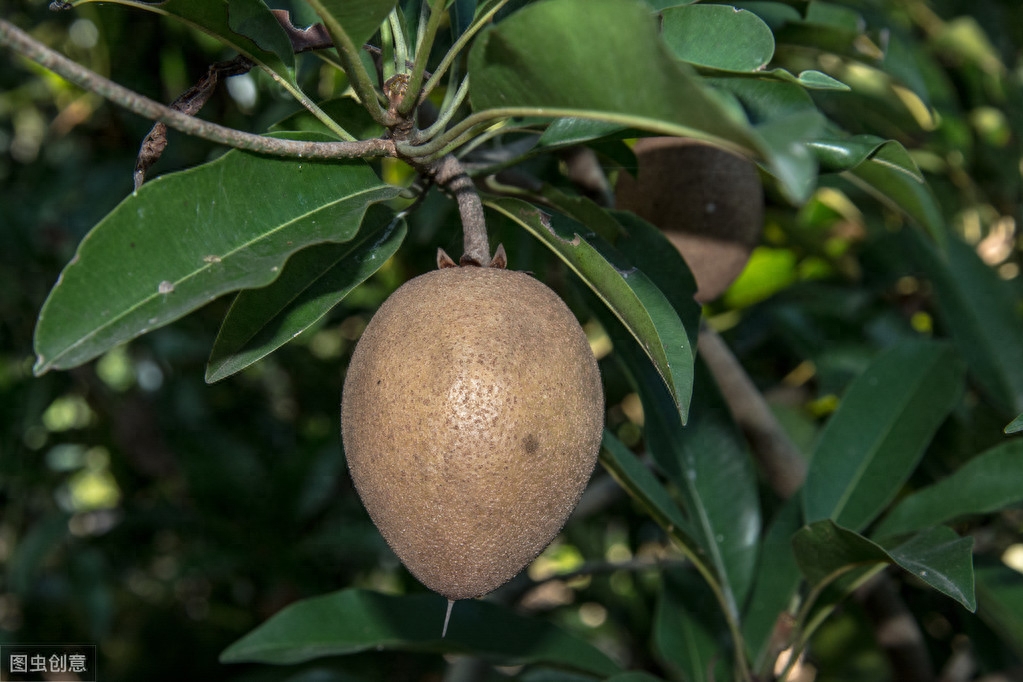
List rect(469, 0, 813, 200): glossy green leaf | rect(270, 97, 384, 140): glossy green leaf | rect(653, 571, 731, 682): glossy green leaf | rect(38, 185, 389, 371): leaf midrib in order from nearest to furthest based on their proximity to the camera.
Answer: rect(469, 0, 813, 200): glossy green leaf, rect(38, 185, 389, 371): leaf midrib, rect(270, 97, 384, 140): glossy green leaf, rect(653, 571, 731, 682): glossy green leaf

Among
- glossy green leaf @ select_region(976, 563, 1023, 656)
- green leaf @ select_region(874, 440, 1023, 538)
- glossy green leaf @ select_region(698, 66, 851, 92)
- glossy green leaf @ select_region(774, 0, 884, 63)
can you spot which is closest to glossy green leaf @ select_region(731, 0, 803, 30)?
glossy green leaf @ select_region(774, 0, 884, 63)

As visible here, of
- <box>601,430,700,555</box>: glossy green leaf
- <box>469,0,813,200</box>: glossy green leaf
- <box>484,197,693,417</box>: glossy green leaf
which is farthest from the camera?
<box>601,430,700,555</box>: glossy green leaf

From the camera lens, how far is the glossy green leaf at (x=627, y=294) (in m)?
0.67

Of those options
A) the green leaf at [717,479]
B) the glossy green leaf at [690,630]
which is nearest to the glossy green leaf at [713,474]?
the green leaf at [717,479]

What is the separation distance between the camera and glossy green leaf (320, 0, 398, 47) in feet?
2.00

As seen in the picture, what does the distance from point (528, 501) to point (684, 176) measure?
20.2 inches

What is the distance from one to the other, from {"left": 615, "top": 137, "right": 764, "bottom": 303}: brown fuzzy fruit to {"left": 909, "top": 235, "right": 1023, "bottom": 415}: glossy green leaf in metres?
0.45

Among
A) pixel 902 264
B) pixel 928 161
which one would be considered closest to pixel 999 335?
pixel 902 264

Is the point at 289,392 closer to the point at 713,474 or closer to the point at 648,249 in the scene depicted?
the point at 713,474

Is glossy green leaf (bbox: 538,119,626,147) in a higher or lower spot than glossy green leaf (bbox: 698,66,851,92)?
lower

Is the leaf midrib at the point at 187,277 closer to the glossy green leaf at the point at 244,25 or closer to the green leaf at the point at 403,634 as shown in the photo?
the glossy green leaf at the point at 244,25

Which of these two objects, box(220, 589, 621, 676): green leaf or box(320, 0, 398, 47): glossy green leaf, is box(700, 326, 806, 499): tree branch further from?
box(320, 0, 398, 47): glossy green leaf

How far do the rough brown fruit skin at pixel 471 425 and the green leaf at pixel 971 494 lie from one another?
53 centimetres

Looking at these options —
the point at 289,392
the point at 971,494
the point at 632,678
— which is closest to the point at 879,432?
the point at 971,494
